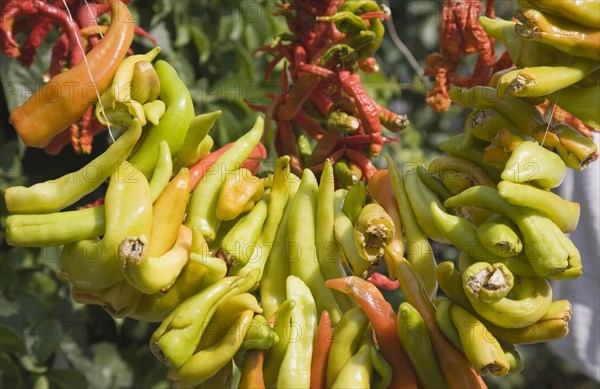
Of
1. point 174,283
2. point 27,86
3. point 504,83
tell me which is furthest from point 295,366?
point 27,86

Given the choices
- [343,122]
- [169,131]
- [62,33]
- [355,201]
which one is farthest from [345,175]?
[62,33]

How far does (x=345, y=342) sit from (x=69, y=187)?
0.41 meters

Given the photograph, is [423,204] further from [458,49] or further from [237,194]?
[458,49]

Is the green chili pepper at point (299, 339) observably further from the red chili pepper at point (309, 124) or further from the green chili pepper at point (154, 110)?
the red chili pepper at point (309, 124)

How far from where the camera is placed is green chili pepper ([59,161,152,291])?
875 millimetres

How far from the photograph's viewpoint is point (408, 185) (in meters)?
1.02

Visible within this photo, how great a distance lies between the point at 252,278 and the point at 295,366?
0.13 meters

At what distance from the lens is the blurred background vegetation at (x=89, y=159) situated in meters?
1.81

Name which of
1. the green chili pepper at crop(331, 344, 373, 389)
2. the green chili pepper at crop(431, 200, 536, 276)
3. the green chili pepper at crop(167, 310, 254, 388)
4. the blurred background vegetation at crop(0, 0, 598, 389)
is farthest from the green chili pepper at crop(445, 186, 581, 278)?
the blurred background vegetation at crop(0, 0, 598, 389)

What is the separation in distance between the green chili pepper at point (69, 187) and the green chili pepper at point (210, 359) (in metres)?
0.26

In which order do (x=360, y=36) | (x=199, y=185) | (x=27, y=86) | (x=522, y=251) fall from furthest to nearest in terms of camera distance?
1. (x=27, y=86)
2. (x=360, y=36)
3. (x=199, y=185)
4. (x=522, y=251)

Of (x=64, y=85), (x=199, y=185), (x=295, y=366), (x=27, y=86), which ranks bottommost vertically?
(x=27, y=86)

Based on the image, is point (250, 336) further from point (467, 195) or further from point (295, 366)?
point (467, 195)

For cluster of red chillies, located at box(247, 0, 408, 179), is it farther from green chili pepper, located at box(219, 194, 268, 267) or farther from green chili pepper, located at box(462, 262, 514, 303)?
green chili pepper, located at box(462, 262, 514, 303)
